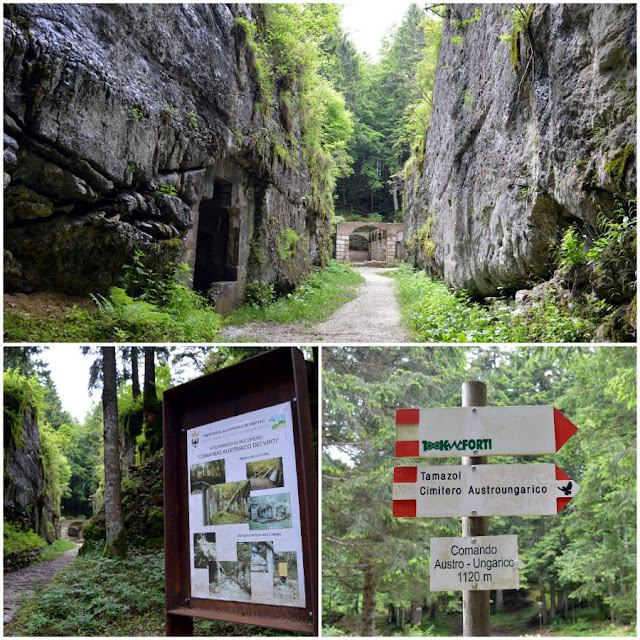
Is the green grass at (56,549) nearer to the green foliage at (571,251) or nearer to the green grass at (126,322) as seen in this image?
the green grass at (126,322)

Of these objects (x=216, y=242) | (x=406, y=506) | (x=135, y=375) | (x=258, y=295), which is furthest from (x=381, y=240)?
(x=406, y=506)

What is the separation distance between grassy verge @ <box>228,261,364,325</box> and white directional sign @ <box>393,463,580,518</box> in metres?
8.44

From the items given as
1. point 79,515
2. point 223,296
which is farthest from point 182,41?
point 79,515

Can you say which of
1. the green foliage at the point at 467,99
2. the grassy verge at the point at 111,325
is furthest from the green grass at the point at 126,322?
the green foliage at the point at 467,99

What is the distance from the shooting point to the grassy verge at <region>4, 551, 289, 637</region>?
5777 millimetres

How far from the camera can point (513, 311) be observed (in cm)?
801

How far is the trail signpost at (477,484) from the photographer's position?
8.96 feet

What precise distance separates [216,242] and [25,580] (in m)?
7.66

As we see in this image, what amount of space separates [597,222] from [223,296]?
7506 mm

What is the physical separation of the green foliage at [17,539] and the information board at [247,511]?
277 inches

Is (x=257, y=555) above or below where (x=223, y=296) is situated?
below

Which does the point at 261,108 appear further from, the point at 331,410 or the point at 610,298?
the point at 610,298

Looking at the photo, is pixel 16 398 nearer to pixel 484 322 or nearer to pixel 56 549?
pixel 56 549

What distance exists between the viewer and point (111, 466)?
808 centimetres
